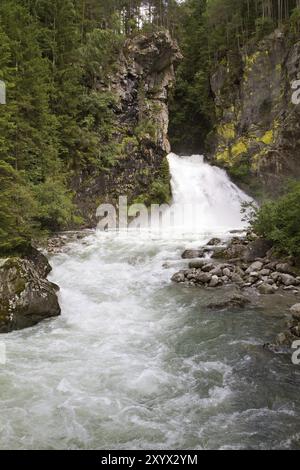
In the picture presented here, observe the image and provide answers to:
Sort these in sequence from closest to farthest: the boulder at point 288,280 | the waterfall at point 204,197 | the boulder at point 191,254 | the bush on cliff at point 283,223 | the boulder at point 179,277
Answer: the boulder at point 288,280 → the boulder at point 179,277 → the bush on cliff at point 283,223 → the boulder at point 191,254 → the waterfall at point 204,197

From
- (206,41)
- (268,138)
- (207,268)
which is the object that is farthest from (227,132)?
(207,268)

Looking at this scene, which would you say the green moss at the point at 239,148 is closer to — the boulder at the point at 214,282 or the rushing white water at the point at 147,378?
the boulder at the point at 214,282

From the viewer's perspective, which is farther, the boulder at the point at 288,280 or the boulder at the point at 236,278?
the boulder at the point at 236,278

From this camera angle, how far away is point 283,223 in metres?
13.4

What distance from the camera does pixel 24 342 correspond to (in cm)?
782

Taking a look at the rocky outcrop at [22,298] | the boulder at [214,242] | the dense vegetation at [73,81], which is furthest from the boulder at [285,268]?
the dense vegetation at [73,81]

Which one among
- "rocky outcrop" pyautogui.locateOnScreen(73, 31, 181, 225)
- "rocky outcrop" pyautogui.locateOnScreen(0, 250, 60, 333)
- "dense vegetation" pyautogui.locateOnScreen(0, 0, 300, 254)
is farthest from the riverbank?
"rocky outcrop" pyautogui.locateOnScreen(73, 31, 181, 225)

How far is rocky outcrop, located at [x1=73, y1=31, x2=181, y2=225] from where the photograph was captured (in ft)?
75.7

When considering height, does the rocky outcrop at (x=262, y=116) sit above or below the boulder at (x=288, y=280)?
above

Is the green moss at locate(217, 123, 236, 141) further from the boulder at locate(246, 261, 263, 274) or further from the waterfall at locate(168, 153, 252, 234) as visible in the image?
the boulder at locate(246, 261, 263, 274)

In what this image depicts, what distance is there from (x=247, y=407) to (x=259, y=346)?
209 cm

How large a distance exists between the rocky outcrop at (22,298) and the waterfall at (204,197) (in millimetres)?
14084

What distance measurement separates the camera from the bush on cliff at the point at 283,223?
41.7 feet

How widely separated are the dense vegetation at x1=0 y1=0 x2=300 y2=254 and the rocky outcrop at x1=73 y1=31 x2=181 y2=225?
0.68 meters
